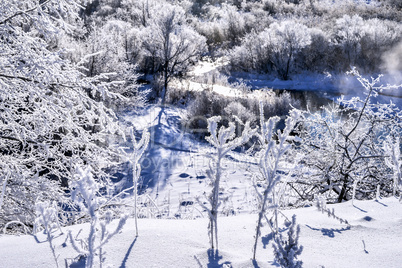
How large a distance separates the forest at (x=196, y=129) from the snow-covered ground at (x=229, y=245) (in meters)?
0.01

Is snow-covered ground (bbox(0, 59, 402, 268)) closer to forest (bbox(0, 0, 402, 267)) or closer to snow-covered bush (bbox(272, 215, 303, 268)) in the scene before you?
forest (bbox(0, 0, 402, 267))

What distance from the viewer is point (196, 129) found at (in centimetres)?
1396

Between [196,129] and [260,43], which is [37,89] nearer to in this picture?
[196,129]

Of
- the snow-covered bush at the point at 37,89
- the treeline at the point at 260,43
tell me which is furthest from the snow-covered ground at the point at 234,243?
the treeline at the point at 260,43

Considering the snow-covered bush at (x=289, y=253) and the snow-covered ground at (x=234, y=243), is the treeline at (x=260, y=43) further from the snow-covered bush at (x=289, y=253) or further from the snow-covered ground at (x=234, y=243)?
the snow-covered bush at (x=289, y=253)

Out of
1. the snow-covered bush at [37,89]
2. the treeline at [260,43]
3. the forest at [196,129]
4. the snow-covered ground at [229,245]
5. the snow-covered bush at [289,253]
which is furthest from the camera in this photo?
the treeline at [260,43]

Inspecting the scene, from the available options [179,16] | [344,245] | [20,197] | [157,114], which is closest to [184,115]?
[157,114]

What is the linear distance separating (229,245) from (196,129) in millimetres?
12341

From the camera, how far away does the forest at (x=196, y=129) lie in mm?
1516

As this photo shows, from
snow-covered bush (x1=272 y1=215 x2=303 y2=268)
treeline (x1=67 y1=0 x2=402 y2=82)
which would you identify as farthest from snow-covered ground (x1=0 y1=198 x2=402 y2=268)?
treeline (x1=67 y1=0 x2=402 y2=82)

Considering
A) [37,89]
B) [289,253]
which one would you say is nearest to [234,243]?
[289,253]

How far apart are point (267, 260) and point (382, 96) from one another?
19.4 m

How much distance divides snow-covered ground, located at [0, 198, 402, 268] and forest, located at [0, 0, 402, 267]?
1 centimetres

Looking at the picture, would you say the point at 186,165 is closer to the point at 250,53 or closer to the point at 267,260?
the point at 267,260
